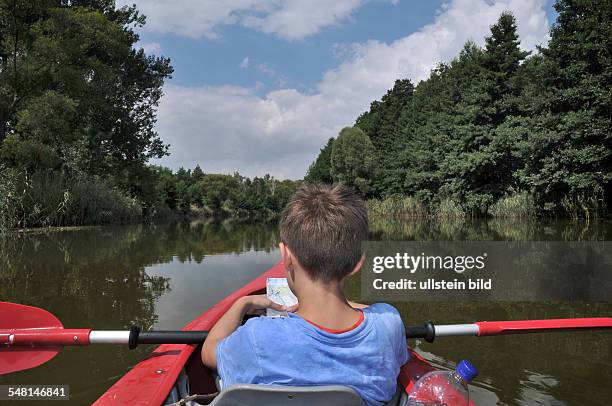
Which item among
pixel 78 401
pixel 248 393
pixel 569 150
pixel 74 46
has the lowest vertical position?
pixel 78 401

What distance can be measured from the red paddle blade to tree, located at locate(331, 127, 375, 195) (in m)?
37.6

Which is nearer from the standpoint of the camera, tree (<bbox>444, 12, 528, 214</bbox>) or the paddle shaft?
the paddle shaft

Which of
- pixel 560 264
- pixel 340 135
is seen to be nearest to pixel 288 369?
pixel 560 264

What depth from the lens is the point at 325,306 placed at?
51.2 inches

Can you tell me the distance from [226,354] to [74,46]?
17460 millimetres

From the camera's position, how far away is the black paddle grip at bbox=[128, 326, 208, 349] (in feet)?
7.30

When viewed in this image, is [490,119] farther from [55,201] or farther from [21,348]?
[21,348]

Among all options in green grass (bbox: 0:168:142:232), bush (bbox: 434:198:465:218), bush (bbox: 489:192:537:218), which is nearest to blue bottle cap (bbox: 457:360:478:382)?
green grass (bbox: 0:168:142:232)

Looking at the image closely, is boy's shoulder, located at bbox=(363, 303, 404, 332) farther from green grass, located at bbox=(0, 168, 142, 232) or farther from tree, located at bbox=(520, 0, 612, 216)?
tree, located at bbox=(520, 0, 612, 216)

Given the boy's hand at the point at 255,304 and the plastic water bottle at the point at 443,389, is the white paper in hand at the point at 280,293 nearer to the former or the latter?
the boy's hand at the point at 255,304

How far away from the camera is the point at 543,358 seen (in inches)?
141

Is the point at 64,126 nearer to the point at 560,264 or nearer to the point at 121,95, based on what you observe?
the point at 121,95

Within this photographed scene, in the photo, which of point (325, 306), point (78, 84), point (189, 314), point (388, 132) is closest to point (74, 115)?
point (78, 84)

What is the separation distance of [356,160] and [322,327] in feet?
131
